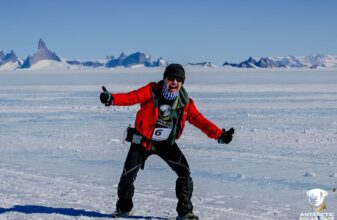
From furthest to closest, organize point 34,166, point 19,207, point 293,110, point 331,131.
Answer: point 293,110
point 331,131
point 34,166
point 19,207

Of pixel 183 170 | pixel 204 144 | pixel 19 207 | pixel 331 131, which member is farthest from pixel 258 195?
pixel 331 131

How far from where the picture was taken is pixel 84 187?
6059 mm

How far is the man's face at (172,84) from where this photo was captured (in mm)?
4145

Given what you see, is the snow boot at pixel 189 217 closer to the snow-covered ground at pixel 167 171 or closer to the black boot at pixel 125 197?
the snow-covered ground at pixel 167 171

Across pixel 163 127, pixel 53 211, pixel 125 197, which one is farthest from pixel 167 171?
pixel 163 127

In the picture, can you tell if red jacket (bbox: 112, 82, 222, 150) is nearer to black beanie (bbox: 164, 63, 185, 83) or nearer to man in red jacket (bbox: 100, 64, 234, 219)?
man in red jacket (bbox: 100, 64, 234, 219)

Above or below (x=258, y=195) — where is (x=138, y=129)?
above

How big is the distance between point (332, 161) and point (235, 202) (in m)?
3.27

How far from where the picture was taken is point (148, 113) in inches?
166

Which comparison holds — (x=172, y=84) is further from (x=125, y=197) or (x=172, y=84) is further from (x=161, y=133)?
(x=125, y=197)

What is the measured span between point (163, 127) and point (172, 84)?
1.25 ft

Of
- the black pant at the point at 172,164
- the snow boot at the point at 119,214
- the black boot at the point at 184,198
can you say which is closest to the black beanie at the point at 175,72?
the black pant at the point at 172,164

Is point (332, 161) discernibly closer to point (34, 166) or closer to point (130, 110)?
point (34, 166)

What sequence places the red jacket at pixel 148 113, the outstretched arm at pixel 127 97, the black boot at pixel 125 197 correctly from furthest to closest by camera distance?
the black boot at pixel 125 197 → the red jacket at pixel 148 113 → the outstretched arm at pixel 127 97
